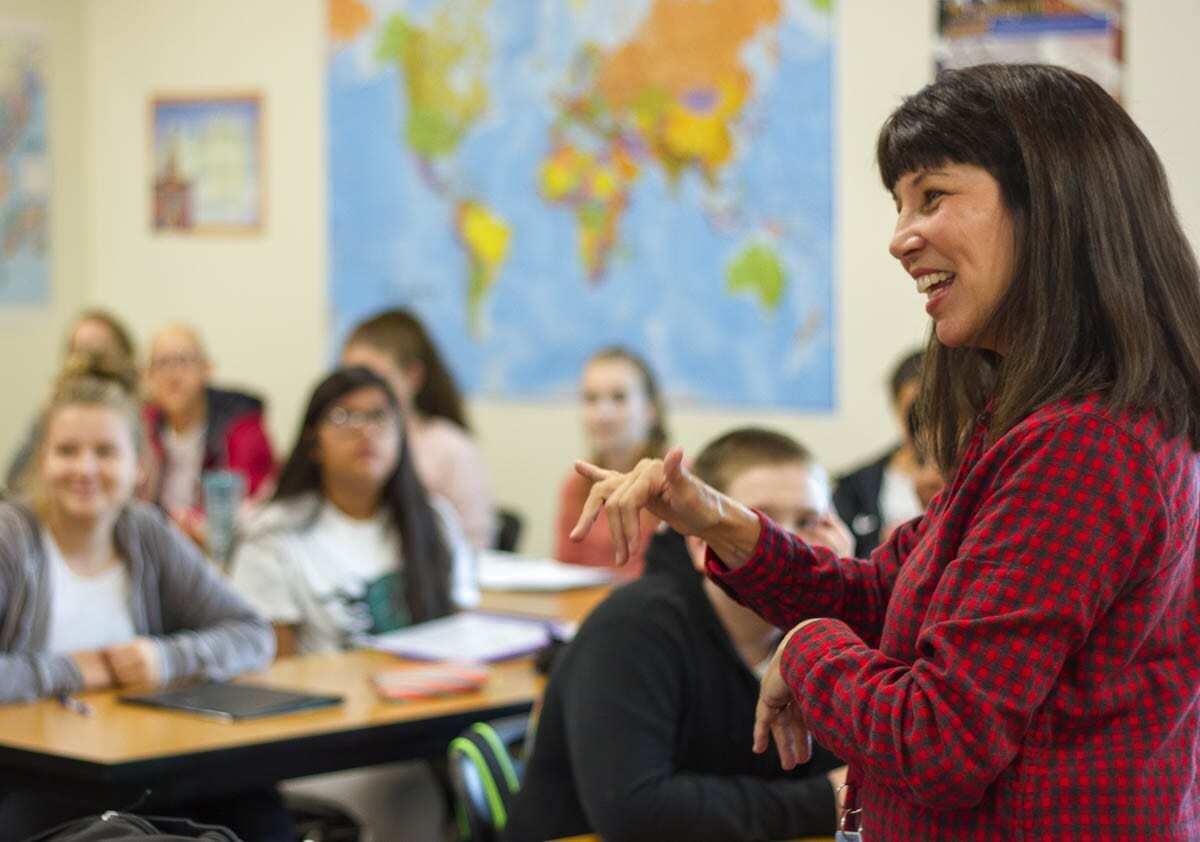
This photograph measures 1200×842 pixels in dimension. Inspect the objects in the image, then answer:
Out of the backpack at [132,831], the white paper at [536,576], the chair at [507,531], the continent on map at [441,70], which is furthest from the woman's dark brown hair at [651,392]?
the backpack at [132,831]

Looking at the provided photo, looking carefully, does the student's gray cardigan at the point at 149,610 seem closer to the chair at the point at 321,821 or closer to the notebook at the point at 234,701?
the notebook at the point at 234,701

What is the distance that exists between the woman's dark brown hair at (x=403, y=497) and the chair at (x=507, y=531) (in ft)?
5.05

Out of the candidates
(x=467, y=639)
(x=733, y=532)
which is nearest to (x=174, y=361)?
(x=467, y=639)

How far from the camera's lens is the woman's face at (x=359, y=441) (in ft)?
13.6

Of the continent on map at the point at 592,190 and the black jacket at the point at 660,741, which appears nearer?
the black jacket at the point at 660,741

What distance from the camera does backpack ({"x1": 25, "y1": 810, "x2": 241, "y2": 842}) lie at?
5.51ft

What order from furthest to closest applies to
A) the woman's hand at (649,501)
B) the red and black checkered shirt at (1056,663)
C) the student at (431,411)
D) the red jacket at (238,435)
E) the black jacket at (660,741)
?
the red jacket at (238,435) < the student at (431,411) < the black jacket at (660,741) < the woman's hand at (649,501) < the red and black checkered shirt at (1056,663)

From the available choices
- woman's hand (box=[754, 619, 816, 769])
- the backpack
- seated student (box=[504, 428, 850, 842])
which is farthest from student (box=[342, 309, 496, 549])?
woman's hand (box=[754, 619, 816, 769])

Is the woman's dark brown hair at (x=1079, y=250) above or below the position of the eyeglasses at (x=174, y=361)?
above

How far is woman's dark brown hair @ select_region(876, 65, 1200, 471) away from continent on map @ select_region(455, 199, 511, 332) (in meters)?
5.11

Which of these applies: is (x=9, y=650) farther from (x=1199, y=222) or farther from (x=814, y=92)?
(x=814, y=92)

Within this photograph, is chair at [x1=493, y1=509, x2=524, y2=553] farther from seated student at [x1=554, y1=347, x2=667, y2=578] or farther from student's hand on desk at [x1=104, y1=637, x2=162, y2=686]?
student's hand on desk at [x1=104, y1=637, x2=162, y2=686]

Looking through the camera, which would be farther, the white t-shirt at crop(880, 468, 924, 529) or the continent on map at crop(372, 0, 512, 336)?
the continent on map at crop(372, 0, 512, 336)

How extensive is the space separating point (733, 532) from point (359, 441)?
2.52m
